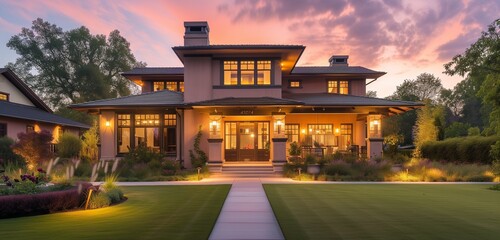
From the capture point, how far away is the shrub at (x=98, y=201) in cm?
1063

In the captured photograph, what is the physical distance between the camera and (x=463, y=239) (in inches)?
279

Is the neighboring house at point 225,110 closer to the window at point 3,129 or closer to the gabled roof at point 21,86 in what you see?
the window at point 3,129

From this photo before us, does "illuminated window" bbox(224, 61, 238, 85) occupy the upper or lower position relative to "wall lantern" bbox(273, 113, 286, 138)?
upper

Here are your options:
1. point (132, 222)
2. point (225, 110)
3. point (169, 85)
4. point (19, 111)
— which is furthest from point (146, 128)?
point (132, 222)

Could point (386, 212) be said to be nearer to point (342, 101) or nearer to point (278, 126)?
point (278, 126)

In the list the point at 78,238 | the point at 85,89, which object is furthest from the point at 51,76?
the point at 78,238

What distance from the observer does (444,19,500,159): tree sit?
16.1 m

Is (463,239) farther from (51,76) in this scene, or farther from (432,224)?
(51,76)

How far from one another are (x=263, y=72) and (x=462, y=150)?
1558 centimetres

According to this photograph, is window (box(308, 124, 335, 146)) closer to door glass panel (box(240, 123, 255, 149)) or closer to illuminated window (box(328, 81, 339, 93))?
illuminated window (box(328, 81, 339, 93))

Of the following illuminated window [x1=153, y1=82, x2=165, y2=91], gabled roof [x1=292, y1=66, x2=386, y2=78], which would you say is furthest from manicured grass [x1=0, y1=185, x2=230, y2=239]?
gabled roof [x1=292, y1=66, x2=386, y2=78]

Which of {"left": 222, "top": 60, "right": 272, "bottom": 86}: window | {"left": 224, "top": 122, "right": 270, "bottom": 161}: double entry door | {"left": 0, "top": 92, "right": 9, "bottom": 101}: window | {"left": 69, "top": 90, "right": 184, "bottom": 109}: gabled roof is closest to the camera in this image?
{"left": 69, "top": 90, "right": 184, "bottom": 109}: gabled roof

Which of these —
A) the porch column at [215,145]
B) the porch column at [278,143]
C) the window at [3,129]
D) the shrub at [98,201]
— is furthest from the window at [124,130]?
the shrub at [98,201]

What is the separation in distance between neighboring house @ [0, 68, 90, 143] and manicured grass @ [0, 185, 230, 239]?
66.1 ft
